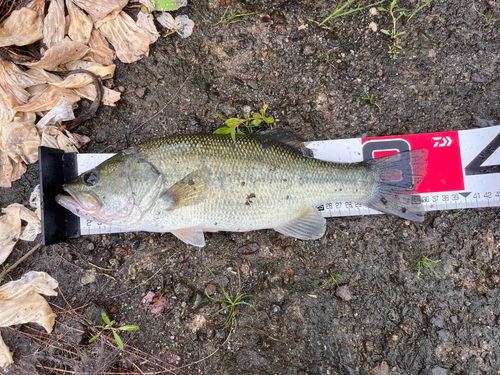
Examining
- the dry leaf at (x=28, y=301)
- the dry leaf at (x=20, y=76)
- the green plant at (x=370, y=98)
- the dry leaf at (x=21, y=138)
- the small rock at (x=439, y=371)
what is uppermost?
the dry leaf at (x=20, y=76)

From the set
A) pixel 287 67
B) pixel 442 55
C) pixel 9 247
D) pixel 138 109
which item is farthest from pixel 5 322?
pixel 442 55

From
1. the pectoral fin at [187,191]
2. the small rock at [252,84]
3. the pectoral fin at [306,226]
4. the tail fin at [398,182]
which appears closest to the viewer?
the pectoral fin at [187,191]

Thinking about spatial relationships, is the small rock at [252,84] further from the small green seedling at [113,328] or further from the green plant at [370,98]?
the small green seedling at [113,328]

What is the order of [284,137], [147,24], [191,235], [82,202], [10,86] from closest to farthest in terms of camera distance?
[82,202], [191,235], [284,137], [10,86], [147,24]

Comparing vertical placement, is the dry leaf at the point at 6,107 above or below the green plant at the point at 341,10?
below

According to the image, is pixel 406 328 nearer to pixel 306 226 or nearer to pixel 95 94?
pixel 306 226

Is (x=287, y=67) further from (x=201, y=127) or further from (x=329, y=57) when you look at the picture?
(x=201, y=127)

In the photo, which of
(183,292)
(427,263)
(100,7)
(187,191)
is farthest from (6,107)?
(427,263)

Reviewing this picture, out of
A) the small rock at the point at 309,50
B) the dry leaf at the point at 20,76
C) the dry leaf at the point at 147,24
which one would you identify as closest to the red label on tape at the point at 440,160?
the small rock at the point at 309,50
